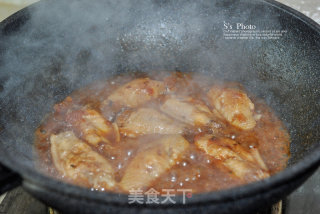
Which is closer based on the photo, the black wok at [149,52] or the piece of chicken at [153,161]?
the piece of chicken at [153,161]

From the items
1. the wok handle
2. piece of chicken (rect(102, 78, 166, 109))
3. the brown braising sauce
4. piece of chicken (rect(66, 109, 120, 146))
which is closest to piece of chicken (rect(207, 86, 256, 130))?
the brown braising sauce


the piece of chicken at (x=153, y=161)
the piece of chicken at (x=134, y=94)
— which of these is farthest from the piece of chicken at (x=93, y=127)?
the piece of chicken at (x=153, y=161)

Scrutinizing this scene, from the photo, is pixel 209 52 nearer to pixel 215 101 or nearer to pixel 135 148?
pixel 215 101

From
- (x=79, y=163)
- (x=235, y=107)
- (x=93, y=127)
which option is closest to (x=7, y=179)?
(x=79, y=163)

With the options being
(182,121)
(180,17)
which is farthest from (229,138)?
(180,17)

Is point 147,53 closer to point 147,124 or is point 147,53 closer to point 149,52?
point 149,52

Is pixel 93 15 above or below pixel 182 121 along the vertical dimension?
above

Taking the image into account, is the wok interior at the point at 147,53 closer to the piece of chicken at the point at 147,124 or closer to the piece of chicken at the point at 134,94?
the piece of chicken at the point at 134,94
